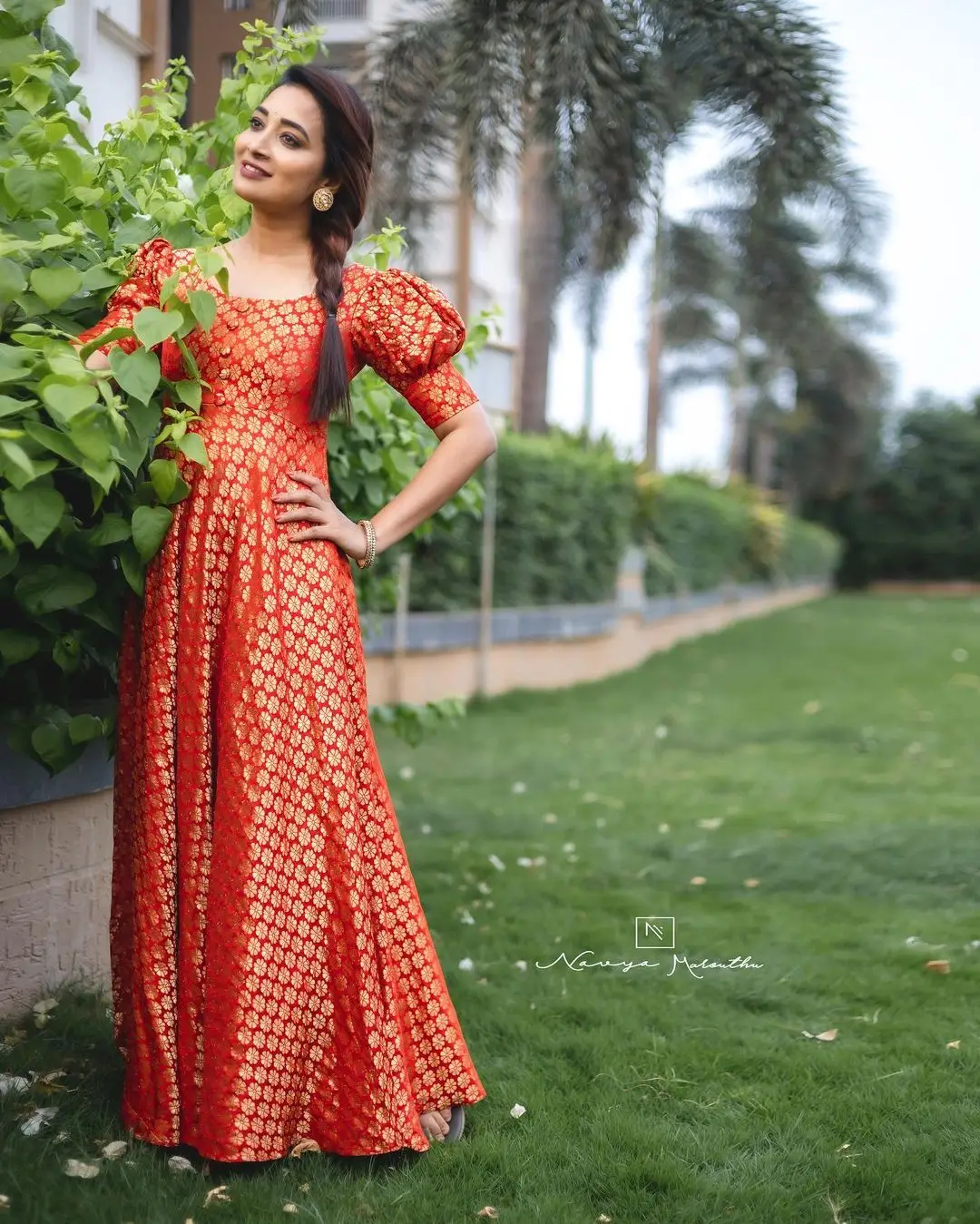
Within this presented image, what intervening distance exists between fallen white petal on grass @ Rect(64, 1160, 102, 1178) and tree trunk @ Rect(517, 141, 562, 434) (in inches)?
382

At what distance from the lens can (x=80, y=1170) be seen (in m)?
2.10

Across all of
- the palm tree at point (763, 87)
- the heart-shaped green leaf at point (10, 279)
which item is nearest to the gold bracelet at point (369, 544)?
the heart-shaped green leaf at point (10, 279)

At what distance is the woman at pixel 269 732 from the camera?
2.12m

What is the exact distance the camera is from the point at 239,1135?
6.84ft

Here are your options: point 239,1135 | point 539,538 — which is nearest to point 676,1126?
point 239,1135

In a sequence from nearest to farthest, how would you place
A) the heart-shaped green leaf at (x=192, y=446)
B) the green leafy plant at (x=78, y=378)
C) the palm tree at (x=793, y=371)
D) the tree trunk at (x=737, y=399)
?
the green leafy plant at (x=78, y=378) < the heart-shaped green leaf at (x=192, y=446) < the palm tree at (x=793, y=371) < the tree trunk at (x=737, y=399)

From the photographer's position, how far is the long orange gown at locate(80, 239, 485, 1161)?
2109 millimetres

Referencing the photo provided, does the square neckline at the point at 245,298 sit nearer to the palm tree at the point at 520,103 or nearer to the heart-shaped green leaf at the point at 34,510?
the heart-shaped green leaf at the point at 34,510

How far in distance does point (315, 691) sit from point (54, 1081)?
1.00 metres

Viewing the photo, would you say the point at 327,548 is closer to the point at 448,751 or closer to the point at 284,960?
the point at 284,960

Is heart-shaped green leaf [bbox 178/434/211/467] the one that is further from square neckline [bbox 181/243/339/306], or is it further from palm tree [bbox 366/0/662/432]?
palm tree [bbox 366/0/662/432]

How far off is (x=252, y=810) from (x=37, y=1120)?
733mm

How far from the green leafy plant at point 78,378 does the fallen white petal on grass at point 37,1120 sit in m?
0.63

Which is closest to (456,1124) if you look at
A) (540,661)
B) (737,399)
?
(540,661)
